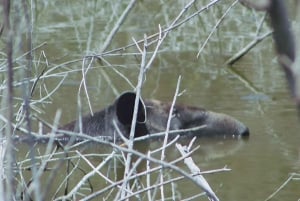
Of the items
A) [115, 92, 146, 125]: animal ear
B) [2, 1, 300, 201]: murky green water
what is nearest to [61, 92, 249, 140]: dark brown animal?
[115, 92, 146, 125]: animal ear

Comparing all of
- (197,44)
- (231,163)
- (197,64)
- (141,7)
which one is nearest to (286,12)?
(231,163)

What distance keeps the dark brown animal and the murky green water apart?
7.4 inches

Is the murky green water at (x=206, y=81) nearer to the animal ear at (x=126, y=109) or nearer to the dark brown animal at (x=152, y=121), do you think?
the dark brown animal at (x=152, y=121)

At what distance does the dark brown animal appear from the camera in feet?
29.0

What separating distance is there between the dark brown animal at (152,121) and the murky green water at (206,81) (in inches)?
7.4

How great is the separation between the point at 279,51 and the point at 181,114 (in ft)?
25.3

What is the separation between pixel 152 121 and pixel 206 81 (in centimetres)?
168

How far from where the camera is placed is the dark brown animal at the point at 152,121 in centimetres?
885

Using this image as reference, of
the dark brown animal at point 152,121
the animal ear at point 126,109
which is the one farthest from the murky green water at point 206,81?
the animal ear at point 126,109

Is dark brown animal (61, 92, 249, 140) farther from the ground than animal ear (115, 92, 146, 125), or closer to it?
closer to it

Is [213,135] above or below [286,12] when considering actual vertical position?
below

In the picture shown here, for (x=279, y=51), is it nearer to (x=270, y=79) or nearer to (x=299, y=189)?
(x=299, y=189)

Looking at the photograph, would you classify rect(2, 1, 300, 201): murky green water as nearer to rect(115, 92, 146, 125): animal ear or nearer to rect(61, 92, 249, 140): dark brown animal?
rect(61, 92, 249, 140): dark brown animal

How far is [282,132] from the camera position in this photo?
8.68 m
